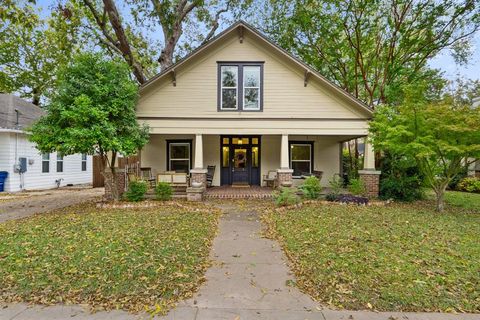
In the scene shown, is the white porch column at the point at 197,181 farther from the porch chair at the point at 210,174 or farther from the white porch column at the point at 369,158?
the white porch column at the point at 369,158

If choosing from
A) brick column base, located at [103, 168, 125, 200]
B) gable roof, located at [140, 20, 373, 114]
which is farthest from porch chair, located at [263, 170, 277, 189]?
brick column base, located at [103, 168, 125, 200]

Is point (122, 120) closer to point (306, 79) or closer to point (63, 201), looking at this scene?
point (63, 201)

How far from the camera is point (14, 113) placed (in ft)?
50.4

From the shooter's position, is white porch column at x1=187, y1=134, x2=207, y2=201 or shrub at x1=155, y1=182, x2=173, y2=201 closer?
shrub at x1=155, y1=182, x2=173, y2=201

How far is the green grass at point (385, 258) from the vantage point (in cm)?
356

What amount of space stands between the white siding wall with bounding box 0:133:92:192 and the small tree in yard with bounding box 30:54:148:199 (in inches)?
158

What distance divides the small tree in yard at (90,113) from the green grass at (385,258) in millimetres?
5694

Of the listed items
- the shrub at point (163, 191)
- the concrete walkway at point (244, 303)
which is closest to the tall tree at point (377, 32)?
the shrub at point (163, 191)

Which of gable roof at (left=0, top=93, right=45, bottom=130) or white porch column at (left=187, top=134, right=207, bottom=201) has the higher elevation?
gable roof at (left=0, top=93, right=45, bottom=130)

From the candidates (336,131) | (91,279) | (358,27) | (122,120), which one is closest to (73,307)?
(91,279)

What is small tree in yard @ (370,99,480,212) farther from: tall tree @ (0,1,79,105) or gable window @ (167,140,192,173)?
tall tree @ (0,1,79,105)

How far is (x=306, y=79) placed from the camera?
446 inches

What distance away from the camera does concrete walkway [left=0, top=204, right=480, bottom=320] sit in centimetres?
320

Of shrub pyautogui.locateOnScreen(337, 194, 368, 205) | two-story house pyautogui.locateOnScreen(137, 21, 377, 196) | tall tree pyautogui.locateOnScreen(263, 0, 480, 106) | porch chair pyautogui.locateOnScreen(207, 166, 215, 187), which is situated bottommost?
shrub pyautogui.locateOnScreen(337, 194, 368, 205)
